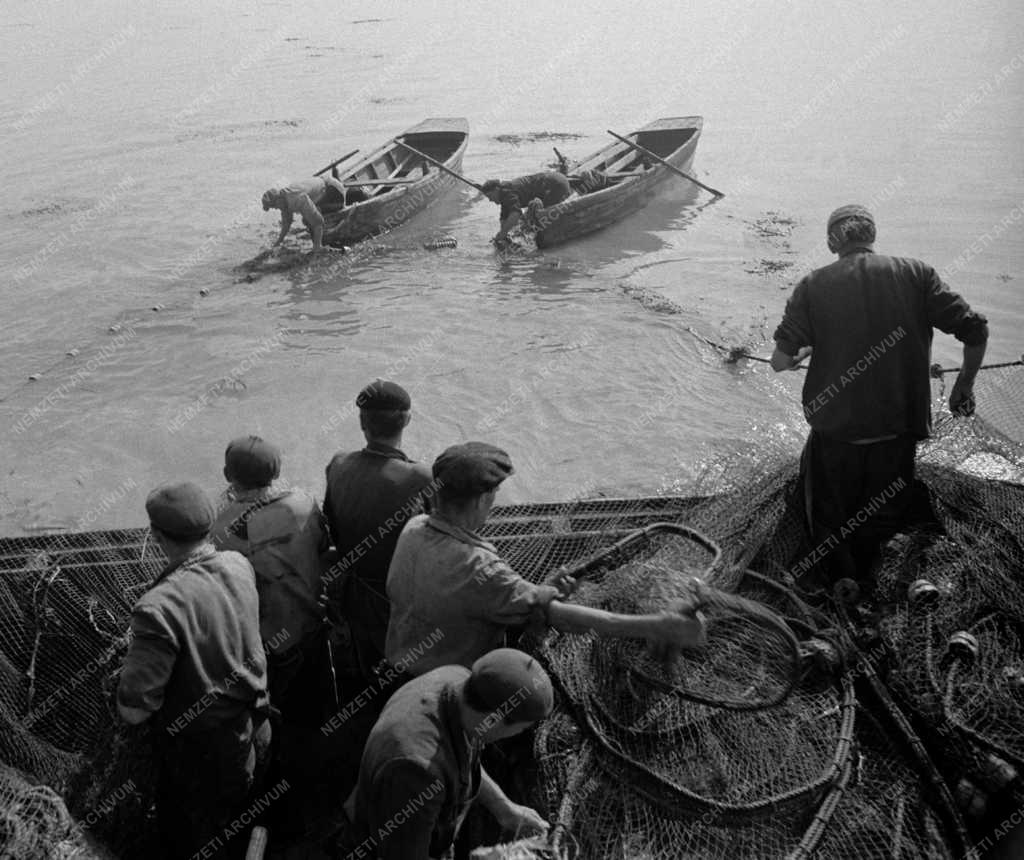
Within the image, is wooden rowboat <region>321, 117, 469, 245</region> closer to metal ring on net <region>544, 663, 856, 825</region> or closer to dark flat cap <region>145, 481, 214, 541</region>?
dark flat cap <region>145, 481, 214, 541</region>

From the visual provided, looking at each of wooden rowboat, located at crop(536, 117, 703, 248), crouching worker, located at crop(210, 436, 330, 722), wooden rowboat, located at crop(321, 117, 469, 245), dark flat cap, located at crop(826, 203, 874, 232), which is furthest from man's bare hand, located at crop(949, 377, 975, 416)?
wooden rowboat, located at crop(321, 117, 469, 245)

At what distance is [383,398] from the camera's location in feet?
11.9

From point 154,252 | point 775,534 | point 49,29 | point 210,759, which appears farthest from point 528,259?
point 49,29

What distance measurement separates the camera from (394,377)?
9.48 metres

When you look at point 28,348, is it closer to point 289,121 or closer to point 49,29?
point 289,121

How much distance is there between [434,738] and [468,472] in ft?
2.92

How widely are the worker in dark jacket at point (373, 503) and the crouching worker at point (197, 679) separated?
66 cm

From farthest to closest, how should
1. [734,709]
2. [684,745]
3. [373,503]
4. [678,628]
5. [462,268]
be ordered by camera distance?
[462,268] → [373,503] → [684,745] → [734,709] → [678,628]

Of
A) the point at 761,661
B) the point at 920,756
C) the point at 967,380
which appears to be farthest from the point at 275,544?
the point at 967,380

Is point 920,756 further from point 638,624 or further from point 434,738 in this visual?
point 434,738

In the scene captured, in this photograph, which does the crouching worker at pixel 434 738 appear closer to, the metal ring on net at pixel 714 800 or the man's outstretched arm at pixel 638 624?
the man's outstretched arm at pixel 638 624

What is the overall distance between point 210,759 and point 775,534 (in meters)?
3.02

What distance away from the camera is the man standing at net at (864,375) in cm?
411

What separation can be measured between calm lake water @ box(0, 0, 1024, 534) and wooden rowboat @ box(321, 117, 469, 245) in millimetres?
404
